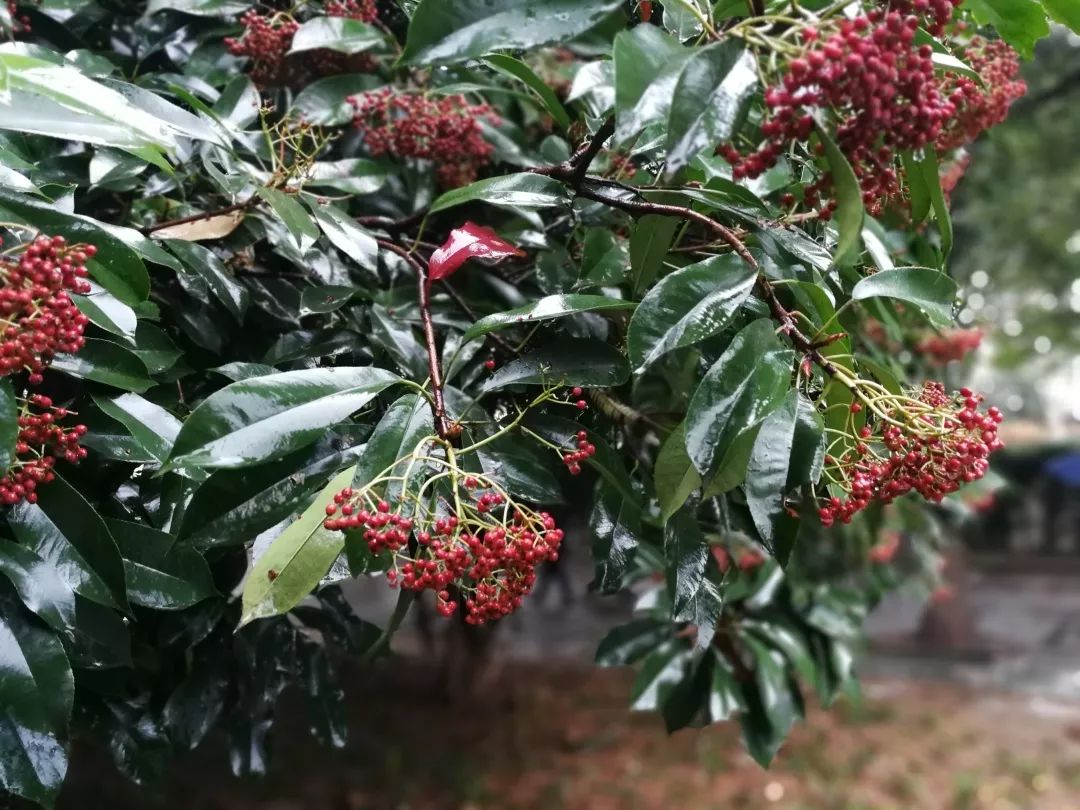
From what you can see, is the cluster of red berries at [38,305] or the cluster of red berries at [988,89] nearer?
the cluster of red berries at [38,305]

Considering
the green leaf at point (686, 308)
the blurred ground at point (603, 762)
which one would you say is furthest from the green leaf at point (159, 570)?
the blurred ground at point (603, 762)

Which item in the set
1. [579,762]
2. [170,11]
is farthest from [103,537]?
[579,762]

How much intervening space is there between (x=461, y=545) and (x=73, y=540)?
38cm

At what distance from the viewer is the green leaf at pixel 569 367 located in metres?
0.82

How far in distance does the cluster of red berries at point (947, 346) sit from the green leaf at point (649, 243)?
5.26ft

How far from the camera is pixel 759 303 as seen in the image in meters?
0.81

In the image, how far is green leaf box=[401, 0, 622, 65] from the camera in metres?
0.66

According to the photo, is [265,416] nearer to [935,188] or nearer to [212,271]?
[212,271]

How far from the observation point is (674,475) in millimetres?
759

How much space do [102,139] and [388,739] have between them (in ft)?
11.2

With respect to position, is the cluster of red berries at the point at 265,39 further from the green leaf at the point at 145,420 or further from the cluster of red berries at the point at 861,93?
the cluster of red berries at the point at 861,93

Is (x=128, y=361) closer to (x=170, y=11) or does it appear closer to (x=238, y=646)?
(x=238, y=646)

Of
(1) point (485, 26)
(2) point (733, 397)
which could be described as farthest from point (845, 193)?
(1) point (485, 26)

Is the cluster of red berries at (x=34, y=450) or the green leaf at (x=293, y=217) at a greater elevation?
the green leaf at (x=293, y=217)
